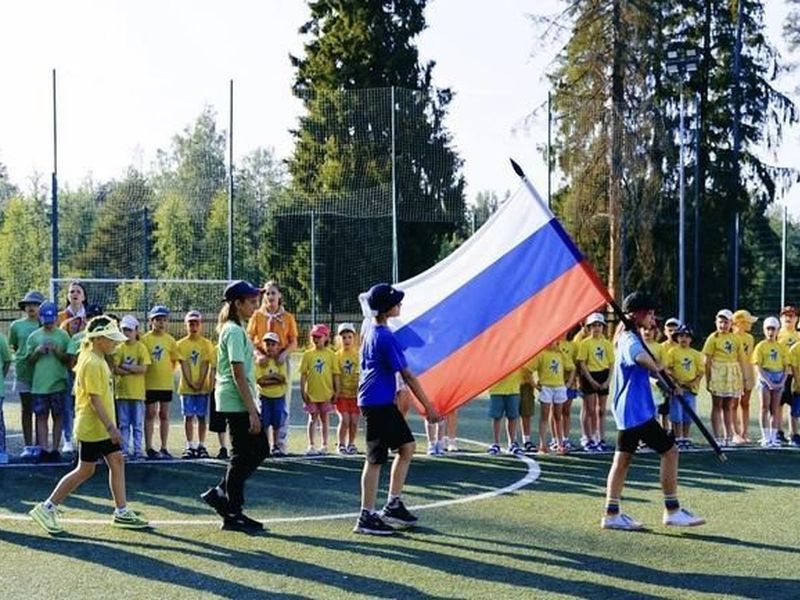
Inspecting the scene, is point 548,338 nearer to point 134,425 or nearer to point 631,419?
point 631,419

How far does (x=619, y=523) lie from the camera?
8.34 m

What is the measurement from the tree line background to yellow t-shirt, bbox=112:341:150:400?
1454 cm

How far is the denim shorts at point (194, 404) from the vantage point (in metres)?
12.3

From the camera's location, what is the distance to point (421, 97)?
95.6 ft

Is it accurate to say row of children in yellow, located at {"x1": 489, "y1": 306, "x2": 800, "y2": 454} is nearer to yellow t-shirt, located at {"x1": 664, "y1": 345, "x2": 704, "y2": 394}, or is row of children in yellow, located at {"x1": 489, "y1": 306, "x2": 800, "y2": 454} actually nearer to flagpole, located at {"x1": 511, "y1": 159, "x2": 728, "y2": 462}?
yellow t-shirt, located at {"x1": 664, "y1": 345, "x2": 704, "y2": 394}

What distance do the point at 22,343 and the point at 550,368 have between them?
6.40 m

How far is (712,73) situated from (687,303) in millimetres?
9854

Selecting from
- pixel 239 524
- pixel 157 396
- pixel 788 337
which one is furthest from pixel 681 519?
pixel 788 337

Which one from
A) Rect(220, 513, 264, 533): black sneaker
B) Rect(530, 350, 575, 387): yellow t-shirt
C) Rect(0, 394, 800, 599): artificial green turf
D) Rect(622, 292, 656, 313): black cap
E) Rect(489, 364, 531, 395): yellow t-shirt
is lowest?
Rect(0, 394, 800, 599): artificial green turf

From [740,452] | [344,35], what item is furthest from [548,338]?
[344,35]

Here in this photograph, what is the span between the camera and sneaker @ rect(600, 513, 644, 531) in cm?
832

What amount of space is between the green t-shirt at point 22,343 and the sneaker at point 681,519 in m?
7.47

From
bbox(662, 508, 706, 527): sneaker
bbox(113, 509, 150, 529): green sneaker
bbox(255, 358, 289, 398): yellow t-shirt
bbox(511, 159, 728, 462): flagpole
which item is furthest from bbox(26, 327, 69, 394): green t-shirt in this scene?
bbox(662, 508, 706, 527): sneaker

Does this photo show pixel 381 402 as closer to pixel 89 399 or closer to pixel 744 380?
pixel 89 399
